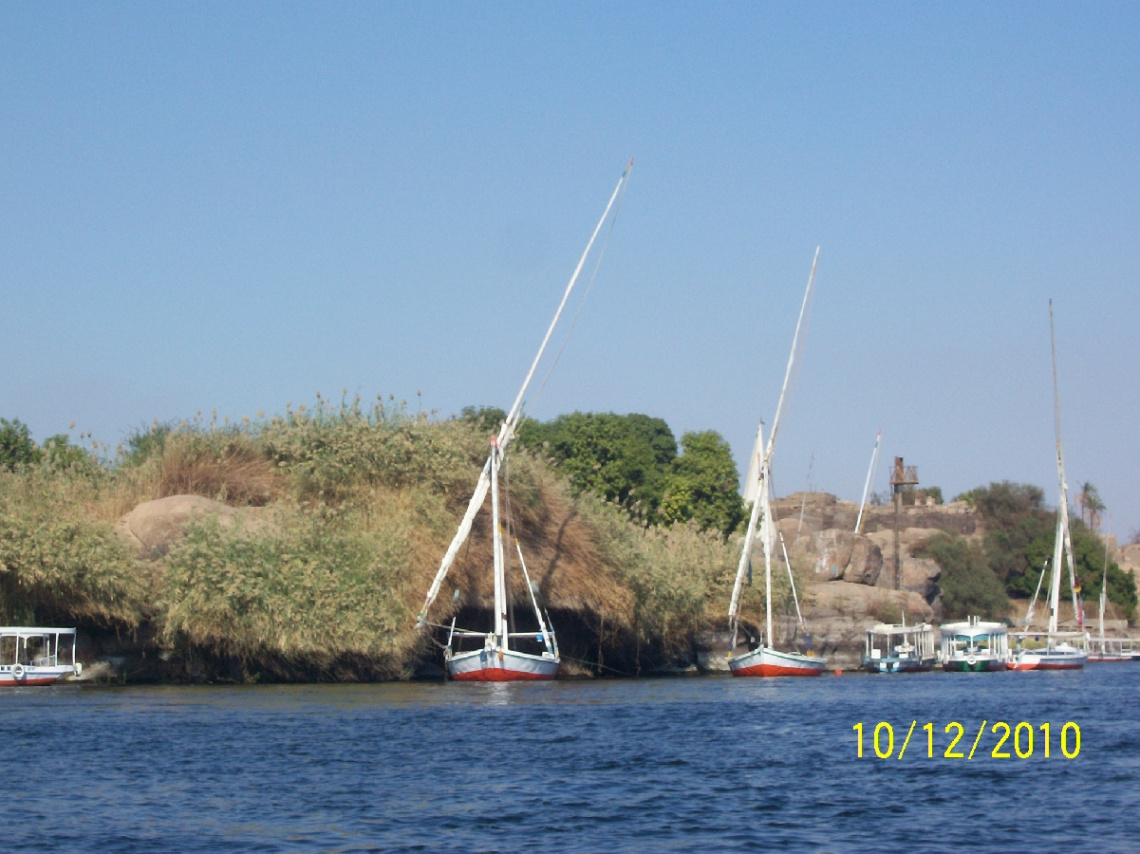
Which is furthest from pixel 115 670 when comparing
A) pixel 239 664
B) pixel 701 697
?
pixel 701 697

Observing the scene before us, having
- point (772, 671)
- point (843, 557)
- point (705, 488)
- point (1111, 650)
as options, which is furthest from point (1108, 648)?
point (772, 671)

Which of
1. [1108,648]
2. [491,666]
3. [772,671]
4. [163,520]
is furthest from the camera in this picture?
[1108,648]

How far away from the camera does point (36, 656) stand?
46.6 m

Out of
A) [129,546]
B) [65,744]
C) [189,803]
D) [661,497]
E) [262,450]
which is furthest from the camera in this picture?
[661,497]

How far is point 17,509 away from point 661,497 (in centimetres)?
5589

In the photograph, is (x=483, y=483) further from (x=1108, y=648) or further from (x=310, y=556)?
(x=1108, y=648)

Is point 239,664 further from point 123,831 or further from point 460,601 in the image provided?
point 123,831

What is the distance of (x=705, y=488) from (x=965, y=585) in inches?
1094

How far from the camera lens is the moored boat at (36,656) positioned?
143ft

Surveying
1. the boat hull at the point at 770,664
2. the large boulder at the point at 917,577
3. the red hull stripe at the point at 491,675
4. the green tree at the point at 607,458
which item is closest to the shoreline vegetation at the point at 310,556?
the red hull stripe at the point at 491,675

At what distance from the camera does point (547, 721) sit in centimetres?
3419

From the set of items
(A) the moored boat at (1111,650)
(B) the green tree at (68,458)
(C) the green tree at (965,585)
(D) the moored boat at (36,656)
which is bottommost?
(A) the moored boat at (1111,650)

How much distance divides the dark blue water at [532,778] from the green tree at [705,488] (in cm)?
4986

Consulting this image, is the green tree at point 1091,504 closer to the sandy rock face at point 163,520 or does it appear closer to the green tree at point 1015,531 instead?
the green tree at point 1015,531
